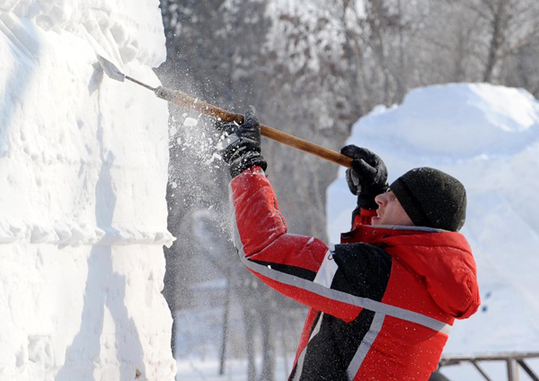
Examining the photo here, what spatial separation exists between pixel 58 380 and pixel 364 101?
50.3 ft

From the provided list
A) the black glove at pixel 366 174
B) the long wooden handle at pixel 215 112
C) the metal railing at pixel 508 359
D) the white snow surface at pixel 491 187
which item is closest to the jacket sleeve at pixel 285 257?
the long wooden handle at pixel 215 112

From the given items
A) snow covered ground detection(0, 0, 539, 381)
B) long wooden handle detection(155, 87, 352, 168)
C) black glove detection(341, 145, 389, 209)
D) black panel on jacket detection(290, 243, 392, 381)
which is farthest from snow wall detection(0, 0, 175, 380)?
black glove detection(341, 145, 389, 209)

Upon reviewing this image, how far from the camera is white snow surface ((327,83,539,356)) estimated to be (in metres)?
7.64

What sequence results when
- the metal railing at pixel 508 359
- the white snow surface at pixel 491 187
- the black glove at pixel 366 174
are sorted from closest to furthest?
1. the black glove at pixel 366 174
2. the metal railing at pixel 508 359
3. the white snow surface at pixel 491 187

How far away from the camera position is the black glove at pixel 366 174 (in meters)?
3.17

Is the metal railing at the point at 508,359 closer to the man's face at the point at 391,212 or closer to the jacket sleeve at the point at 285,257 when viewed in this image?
the man's face at the point at 391,212

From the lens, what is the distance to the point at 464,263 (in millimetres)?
2432

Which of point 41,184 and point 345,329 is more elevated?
point 41,184

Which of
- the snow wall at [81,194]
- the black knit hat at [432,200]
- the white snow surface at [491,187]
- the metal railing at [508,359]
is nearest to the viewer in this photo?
the snow wall at [81,194]

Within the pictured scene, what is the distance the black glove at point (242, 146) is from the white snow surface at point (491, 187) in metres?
5.08

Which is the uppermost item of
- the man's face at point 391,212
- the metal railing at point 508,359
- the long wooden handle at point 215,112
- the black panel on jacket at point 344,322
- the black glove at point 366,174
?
the long wooden handle at point 215,112

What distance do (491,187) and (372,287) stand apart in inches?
227

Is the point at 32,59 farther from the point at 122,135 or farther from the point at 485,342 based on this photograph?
the point at 485,342

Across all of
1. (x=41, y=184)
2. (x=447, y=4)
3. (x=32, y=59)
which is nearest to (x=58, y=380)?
(x=41, y=184)
